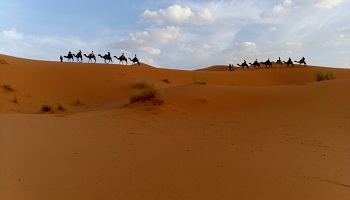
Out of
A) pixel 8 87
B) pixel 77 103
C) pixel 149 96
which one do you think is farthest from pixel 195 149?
pixel 8 87

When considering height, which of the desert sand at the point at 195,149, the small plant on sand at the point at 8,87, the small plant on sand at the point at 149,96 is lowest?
the desert sand at the point at 195,149

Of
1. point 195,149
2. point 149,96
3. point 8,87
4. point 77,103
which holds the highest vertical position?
point 149,96

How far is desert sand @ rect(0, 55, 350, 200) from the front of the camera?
439cm

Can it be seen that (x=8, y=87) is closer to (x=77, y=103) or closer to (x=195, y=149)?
(x=77, y=103)

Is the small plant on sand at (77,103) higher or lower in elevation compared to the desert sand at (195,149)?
lower

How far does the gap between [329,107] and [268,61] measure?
1295 inches

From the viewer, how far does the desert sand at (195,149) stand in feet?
14.4

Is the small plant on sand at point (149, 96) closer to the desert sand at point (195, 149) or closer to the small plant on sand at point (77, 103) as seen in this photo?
the desert sand at point (195, 149)

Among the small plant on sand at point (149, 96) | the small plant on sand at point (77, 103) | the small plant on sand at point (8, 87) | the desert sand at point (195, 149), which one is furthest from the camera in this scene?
the small plant on sand at point (8, 87)

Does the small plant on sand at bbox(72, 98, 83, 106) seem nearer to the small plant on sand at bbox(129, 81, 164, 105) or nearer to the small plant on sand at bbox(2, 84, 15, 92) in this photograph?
the small plant on sand at bbox(2, 84, 15, 92)

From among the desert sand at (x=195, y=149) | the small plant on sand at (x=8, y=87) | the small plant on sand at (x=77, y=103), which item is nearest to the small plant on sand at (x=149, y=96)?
the desert sand at (x=195, y=149)

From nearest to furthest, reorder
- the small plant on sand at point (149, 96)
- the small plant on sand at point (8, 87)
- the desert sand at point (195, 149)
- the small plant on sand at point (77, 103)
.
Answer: the desert sand at point (195, 149) < the small plant on sand at point (149, 96) < the small plant on sand at point (77, 103) < the small plant on sand at point (8, 87)

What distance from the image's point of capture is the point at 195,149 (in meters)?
6.60

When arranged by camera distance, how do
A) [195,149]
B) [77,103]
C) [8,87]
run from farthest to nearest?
[8,87]
[77,103]
[195,149]
